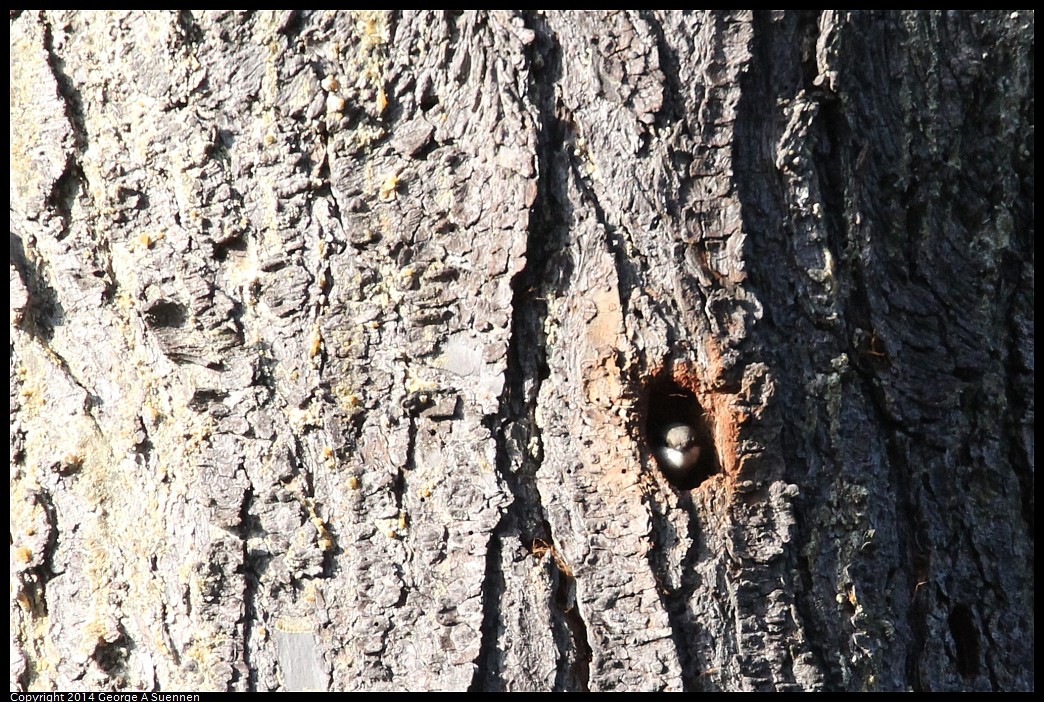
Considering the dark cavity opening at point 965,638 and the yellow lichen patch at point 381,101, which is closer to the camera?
the yellow lichen patch at point 381,101

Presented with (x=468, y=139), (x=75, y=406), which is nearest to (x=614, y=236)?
(x=468, y=139)

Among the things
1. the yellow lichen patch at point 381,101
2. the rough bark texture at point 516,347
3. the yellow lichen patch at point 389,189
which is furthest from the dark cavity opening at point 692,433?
the yellow lichen patch at point 381,101

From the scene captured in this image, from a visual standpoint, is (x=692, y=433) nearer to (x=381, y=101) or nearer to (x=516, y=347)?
(x=516, y=347)

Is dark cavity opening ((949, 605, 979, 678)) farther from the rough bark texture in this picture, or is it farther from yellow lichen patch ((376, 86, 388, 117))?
yellow lichen patch ((376, 86, 388, 117))

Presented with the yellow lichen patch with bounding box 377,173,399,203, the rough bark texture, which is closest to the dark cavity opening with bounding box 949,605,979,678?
the rough bark texture

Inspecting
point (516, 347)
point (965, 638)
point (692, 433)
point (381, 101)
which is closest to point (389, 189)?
point (381, 101)

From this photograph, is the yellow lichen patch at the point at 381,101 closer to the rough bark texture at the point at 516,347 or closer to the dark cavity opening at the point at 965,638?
the rough bark texture at the point at 516,347

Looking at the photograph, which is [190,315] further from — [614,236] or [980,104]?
[980,104]

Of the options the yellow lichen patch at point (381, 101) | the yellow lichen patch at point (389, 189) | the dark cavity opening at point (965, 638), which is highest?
the yellow lichen patch at point (381, 101)

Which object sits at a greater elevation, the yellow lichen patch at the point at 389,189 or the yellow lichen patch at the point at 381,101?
the yellow lichen patch at the point at 381,101
